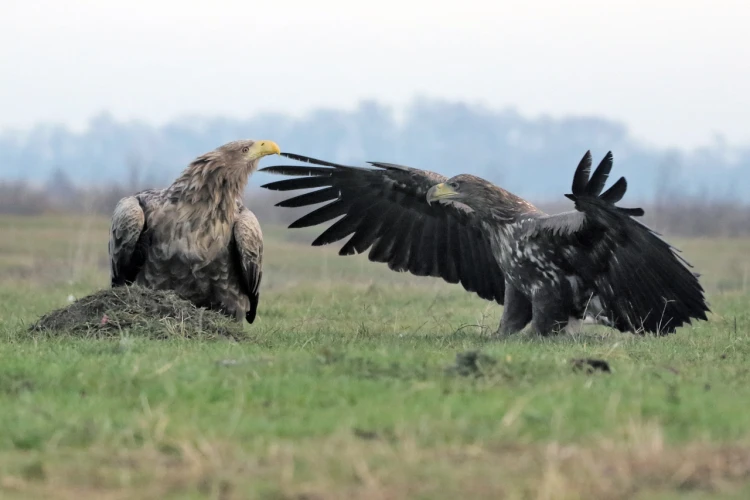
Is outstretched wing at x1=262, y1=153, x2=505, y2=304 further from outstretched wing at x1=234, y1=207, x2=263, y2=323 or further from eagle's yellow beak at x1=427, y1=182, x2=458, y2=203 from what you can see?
outstretched wing at x1=234, y1=207, x2=263, y2=323

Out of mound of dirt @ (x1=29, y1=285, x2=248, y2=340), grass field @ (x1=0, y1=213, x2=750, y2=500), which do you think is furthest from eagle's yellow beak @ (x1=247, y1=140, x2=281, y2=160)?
grass field @ (x1=0, y1=213, x2=750, y2=500)

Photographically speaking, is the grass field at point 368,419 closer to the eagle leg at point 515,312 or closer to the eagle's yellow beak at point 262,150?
the eagle leg at point 515,312

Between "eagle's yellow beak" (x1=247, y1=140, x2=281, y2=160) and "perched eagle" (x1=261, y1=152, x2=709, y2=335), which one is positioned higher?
"eagle's yellow beak" (x1=247, y1=140, x2=281, y2=160)

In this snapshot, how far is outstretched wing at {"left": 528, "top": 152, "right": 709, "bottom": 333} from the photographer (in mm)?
9398

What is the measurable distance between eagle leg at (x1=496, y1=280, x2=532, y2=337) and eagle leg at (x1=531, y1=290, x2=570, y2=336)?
0.55 meters

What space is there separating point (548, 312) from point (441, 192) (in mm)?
1425

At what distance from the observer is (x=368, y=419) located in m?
5.49

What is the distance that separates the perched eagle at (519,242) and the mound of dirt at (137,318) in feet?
6.10

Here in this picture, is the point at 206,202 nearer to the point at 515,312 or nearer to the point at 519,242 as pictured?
the point at 519,242

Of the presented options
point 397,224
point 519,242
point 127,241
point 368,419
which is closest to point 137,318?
point 127,241

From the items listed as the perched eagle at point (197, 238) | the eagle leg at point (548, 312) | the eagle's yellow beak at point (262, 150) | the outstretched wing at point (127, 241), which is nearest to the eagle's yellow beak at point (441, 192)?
the eagle leg at point (548, 312)

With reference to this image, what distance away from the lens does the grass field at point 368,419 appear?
4.52 meters

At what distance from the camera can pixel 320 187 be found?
11.8 meters

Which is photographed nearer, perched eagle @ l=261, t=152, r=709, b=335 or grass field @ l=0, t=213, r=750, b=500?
grass field @ l=0, t=213, r=750, b=500
